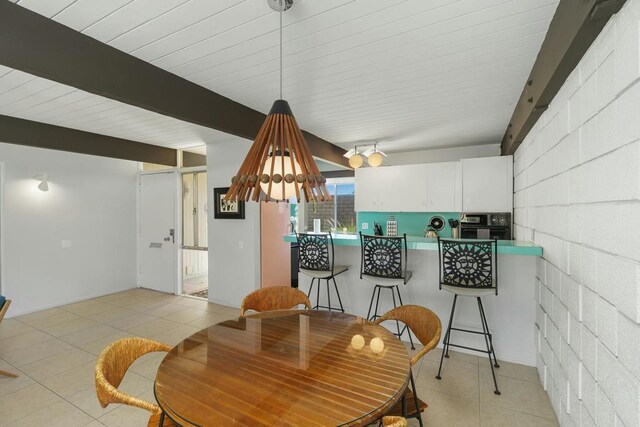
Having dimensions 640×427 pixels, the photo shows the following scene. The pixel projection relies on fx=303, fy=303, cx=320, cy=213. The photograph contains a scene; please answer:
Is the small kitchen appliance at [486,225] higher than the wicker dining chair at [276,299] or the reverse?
higher

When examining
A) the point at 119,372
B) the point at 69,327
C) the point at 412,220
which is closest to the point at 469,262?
the point at 119,372

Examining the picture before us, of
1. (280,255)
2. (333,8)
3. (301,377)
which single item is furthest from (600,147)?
(280,255)

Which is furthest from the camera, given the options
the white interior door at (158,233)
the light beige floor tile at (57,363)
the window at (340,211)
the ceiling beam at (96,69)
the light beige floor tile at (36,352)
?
the window at (340,211)

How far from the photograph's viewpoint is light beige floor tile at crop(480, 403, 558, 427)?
204 centimetres

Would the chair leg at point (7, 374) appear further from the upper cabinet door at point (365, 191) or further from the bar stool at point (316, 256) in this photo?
the upper cabinet door at point (365, 191)

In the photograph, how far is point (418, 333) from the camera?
192 centimetres

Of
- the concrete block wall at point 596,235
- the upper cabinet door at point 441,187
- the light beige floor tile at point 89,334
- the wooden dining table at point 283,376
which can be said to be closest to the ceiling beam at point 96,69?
the wooden dining table at point 283,376

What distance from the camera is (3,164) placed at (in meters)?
4.16

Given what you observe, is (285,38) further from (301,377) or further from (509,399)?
(509,399)

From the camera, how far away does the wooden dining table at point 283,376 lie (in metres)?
1.04

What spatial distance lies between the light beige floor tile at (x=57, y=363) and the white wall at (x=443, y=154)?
17.0 ft

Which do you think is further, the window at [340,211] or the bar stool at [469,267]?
the window at [340,211]

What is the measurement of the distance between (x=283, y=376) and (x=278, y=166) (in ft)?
3.11

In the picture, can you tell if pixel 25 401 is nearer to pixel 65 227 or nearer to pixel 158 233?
pixel 65 227
